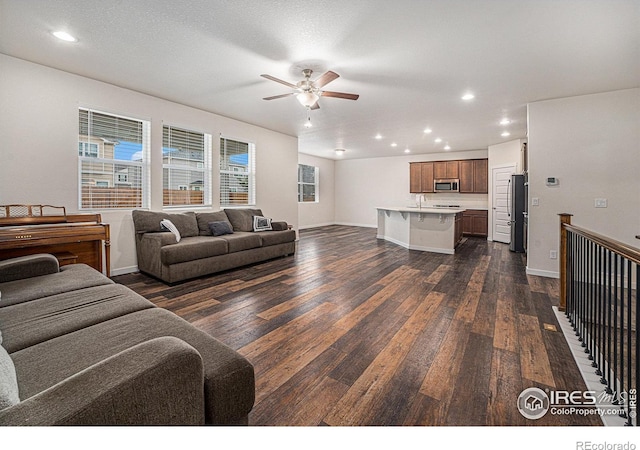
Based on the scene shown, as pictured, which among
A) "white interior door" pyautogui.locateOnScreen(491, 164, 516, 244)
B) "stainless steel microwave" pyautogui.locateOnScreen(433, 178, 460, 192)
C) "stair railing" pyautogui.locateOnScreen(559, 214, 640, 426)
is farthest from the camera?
"stainless steel microwave" pyautogui.locateOnScreen(433, 178, 460, 192)

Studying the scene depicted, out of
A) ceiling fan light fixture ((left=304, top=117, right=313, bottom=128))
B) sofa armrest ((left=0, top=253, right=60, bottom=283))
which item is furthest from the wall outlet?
sofa armrest ((left=0, top=253, right=60, bottom=283))

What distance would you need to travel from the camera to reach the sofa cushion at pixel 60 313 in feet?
4.55

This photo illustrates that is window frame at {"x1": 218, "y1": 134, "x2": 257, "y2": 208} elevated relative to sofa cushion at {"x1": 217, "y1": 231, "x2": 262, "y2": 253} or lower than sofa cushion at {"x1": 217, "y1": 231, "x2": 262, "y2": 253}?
elevated

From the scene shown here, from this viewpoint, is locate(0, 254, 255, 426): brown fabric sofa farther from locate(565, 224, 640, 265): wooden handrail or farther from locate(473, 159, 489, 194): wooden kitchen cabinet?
locate(473, 159, 489, 194): wooden kitchen cabinet

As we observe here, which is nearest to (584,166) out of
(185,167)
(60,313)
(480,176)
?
(480,176)

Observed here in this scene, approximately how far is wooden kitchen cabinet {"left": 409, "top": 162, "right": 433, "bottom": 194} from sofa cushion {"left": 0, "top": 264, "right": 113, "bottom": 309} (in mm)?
8846

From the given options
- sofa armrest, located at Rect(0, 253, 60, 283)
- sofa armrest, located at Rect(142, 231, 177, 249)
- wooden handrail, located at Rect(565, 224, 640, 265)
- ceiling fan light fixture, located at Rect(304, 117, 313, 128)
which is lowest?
sofa armrest, located at Rect(0, 253, 60, 283)

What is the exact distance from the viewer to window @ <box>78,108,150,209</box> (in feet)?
12.9

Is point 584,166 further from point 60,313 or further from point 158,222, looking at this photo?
point 158,222

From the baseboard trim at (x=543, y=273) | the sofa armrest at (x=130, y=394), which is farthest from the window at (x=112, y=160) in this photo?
the baseboard trim at (x=543, y=273)

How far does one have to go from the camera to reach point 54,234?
3230 mm

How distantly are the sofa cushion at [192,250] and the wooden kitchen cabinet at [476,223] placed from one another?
7135mm

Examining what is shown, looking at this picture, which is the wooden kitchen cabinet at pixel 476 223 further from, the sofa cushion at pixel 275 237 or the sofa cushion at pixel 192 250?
the sofa cushion at pixel 192 250

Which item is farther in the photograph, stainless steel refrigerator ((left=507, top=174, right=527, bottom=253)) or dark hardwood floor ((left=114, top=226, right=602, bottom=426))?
stainless steel refrigerator ((left=507, top=174, right=527, bottom=253))
